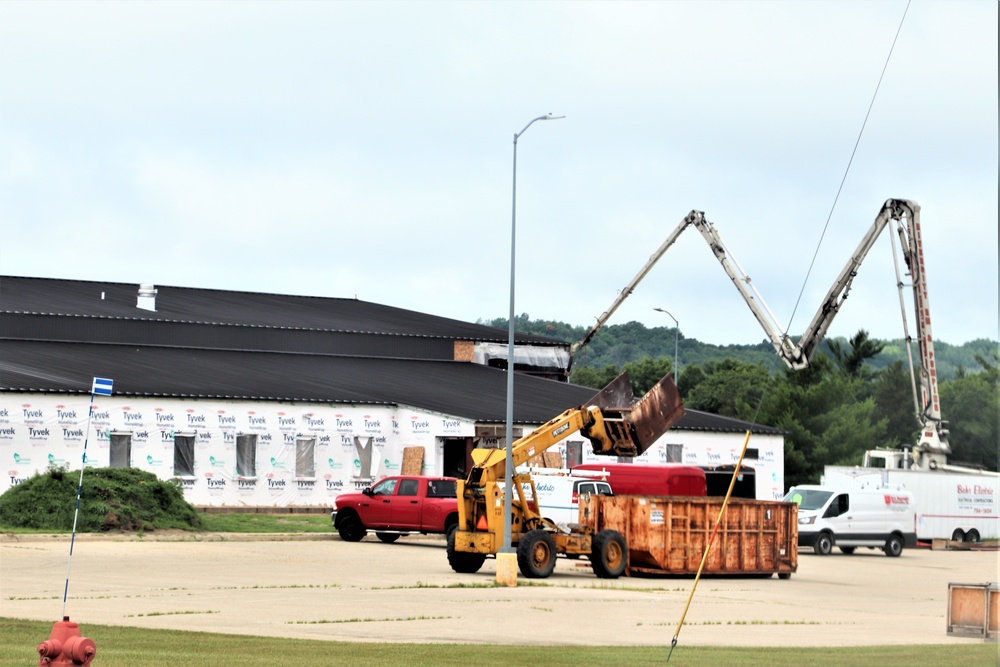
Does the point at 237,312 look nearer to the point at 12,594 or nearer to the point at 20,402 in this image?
the point at 20,402

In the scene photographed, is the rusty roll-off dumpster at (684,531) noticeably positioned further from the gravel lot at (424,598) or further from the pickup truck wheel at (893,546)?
the pickup truck wheel at (893,546)

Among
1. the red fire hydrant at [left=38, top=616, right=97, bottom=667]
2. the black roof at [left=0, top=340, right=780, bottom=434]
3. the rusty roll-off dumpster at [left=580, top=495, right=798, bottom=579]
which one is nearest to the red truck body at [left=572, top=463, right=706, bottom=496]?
the black roof at [left=0, top=340, right=780, bottom=434]

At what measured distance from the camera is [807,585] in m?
32.5

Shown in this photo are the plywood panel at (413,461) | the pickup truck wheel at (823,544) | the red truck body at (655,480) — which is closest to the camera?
the pickup truck wheel at (823,544)

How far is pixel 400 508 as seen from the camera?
132 ft

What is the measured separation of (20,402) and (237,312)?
2599 cm

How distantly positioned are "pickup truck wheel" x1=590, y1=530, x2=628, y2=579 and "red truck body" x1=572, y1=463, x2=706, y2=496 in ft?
40.3

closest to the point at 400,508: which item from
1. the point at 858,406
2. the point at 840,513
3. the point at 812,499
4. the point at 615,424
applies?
the point at 615,424

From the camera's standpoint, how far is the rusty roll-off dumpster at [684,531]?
32.4 m

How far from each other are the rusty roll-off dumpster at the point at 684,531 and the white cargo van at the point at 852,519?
9.99 metres

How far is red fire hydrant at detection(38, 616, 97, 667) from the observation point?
472 inches

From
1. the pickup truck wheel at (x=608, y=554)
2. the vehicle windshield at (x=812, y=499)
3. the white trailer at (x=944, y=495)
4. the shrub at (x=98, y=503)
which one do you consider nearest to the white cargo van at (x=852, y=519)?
the vehicle windshield at (x=812, y=499)

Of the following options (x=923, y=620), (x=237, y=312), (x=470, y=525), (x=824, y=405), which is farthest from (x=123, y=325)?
(x=923, y=620)

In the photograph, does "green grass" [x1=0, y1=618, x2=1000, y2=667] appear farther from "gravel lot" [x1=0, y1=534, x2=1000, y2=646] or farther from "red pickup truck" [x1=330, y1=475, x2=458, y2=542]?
"red pickup truck" [x1=330, y1=475, x2=458, y2=542]
